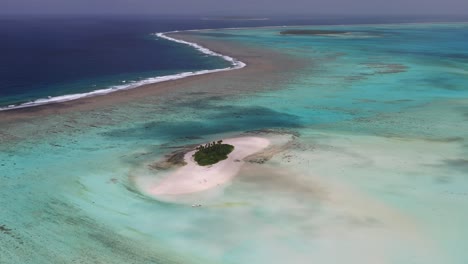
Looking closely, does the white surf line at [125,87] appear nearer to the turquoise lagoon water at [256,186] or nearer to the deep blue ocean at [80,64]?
the deep blue ocean at [80,64]

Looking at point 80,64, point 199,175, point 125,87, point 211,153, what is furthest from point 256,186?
point 80,64

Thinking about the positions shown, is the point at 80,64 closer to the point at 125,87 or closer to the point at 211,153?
the point at 125,87

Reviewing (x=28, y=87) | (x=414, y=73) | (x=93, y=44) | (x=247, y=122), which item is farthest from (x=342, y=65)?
(x=93, y=44)

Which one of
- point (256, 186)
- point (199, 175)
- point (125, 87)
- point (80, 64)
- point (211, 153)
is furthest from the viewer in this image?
point (80, 64)

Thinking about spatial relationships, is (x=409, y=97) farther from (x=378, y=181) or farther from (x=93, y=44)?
(x=93, y=44)

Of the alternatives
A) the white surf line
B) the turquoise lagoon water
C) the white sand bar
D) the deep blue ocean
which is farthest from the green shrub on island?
the deep blue ocean

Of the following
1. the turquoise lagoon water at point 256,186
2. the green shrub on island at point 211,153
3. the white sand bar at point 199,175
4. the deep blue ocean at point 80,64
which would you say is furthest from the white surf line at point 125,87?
the green shrub on island at point 211,153
